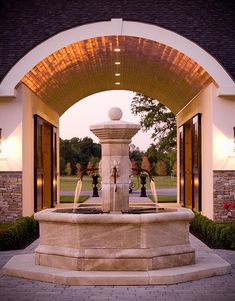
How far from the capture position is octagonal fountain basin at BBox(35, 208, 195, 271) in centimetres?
1086

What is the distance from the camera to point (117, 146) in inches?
511

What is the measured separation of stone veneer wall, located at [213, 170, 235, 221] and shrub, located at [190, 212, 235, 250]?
66cm

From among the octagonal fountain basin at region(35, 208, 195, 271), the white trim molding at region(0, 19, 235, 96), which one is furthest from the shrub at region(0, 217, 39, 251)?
the white trim molding at region(0, 19, 235, 96)

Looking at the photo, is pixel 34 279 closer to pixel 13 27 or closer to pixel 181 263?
pixel 181 263

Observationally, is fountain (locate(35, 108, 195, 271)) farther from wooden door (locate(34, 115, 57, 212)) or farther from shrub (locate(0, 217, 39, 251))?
wooden door (locate(34, 115, 57, 212))

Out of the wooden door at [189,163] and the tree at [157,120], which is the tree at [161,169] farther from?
the wooden door at [189,163]

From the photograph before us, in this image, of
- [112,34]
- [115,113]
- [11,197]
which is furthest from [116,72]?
[115,113]

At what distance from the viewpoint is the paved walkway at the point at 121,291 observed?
30.5 feet

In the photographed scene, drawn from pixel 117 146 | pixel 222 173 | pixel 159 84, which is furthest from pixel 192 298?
pixel 159 84

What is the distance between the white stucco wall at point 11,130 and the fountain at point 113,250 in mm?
7180

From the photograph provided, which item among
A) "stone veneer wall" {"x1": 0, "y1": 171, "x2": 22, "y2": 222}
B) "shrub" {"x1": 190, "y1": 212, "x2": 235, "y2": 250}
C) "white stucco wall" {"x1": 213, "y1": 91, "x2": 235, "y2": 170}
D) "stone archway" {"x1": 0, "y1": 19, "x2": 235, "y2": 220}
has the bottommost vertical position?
"shrub" {"x1": 190, "y1": 212, "x2": 235, "y2": 250}

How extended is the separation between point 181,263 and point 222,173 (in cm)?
750

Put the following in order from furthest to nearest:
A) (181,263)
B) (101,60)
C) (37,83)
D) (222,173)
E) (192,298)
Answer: (101,60), (37,83), (222,173), (181,263), (192,298)

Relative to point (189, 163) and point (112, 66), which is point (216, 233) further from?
point (189, 163)
